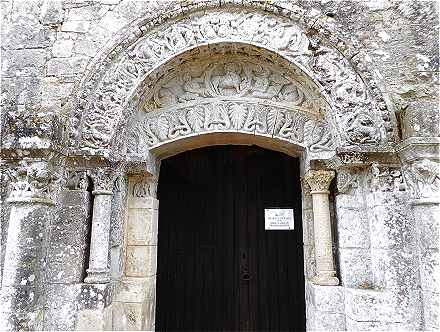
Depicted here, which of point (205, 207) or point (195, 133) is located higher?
point (195, 133)

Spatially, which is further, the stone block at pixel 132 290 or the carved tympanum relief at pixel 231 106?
the carved tympanum relief at pixel 231 106

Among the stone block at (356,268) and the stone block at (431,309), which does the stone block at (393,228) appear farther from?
the stone block at (431,309)

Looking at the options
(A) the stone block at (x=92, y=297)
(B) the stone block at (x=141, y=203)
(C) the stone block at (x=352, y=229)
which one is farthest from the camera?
(B) the stone block at (x=141, y=203)

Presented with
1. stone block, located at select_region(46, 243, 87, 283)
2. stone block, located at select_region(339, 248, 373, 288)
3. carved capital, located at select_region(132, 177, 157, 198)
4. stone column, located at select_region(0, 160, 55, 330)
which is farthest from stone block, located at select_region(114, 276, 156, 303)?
stone block, located at select_region(339, 248, 373, 288)

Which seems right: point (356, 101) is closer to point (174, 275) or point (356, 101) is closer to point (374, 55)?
point (374, 55)

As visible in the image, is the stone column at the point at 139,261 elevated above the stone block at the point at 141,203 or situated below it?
below

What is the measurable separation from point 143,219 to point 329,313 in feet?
5.34

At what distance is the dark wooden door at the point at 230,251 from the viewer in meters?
3.54

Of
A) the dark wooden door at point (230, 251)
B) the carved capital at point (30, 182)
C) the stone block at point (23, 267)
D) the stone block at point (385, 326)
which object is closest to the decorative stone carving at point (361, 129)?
the dark wooden door at point (230, 251)

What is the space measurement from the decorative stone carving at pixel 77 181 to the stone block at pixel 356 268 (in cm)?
200

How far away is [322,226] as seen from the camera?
280cm

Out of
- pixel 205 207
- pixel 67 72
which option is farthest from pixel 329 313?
pixel 67 72

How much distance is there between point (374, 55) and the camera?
9.31 ft

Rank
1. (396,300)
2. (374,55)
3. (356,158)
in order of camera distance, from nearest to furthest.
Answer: (396,300)
(356,158)
(374,55)
